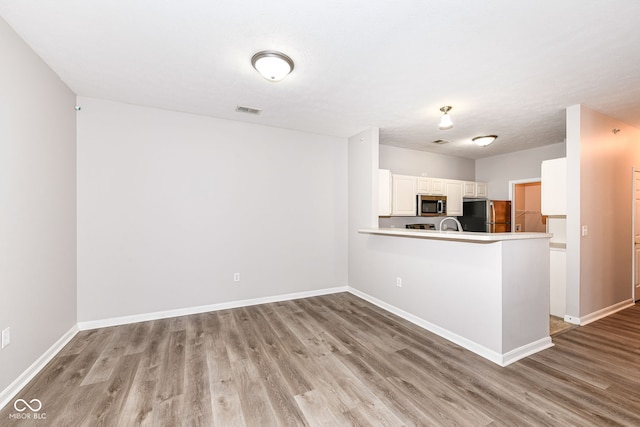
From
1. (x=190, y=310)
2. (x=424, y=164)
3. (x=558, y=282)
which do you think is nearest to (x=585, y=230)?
(x=558, y=282)

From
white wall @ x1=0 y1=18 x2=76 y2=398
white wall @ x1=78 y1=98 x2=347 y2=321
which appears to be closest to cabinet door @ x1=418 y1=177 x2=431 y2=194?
white wall @ x1=78 y1=98 x2=347 y2=321

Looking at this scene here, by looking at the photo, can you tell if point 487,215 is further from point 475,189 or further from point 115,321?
point 115,321

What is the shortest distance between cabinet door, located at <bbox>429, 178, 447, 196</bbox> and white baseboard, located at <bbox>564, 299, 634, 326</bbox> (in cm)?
267

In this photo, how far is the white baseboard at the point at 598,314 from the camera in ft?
10.7

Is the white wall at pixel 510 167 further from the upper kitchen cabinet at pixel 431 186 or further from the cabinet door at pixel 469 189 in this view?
the upper kitchen cabinet at pixel 431 186

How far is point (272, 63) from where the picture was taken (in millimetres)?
2264

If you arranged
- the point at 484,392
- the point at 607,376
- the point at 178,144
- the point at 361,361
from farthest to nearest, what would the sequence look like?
the point at 178,144 < the point at 361,361 < the point at 607,376 < the point at 484,392

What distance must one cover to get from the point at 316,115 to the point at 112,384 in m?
3.57

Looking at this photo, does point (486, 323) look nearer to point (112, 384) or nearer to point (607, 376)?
point (607, 376)

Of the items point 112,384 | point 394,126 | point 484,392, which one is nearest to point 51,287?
point 112,384

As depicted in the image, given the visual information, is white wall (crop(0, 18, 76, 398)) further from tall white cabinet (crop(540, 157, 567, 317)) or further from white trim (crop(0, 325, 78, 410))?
tall white cabinet (crop(540, 157, 567, 317))

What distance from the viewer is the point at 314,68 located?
8.16ft

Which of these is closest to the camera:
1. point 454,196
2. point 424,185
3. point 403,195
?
point 403,195

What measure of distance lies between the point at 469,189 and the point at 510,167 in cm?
99
